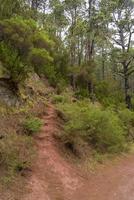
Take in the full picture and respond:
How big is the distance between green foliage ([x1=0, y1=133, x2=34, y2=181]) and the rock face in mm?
2076

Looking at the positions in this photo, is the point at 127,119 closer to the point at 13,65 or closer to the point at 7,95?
the point at 13,65

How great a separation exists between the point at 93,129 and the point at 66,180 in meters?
4.27

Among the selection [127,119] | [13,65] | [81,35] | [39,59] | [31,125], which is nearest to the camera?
[31,125]

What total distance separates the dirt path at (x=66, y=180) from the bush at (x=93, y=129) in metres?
0.85

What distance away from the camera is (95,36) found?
→ 24.8 m

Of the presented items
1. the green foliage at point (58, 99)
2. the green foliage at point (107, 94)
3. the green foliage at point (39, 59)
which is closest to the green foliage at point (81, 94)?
the green foliage at point (107, 94)

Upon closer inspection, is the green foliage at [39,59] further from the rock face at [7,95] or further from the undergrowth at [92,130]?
the rock face at [7,95]

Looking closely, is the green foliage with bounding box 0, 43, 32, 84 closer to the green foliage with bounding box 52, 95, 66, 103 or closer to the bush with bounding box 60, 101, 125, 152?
the bush with bounding box 60, 101, 125, 152

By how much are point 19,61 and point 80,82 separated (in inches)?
446

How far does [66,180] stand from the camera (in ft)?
33.9

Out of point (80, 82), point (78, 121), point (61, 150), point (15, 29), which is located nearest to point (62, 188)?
point (61, 150)

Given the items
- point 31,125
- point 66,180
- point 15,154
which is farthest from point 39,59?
point 66,180

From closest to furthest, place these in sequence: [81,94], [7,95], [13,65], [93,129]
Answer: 1. [7,95]
2. [13,65]
3. [93,129]
4. [81,94]

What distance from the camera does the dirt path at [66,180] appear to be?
9234 millimetres
